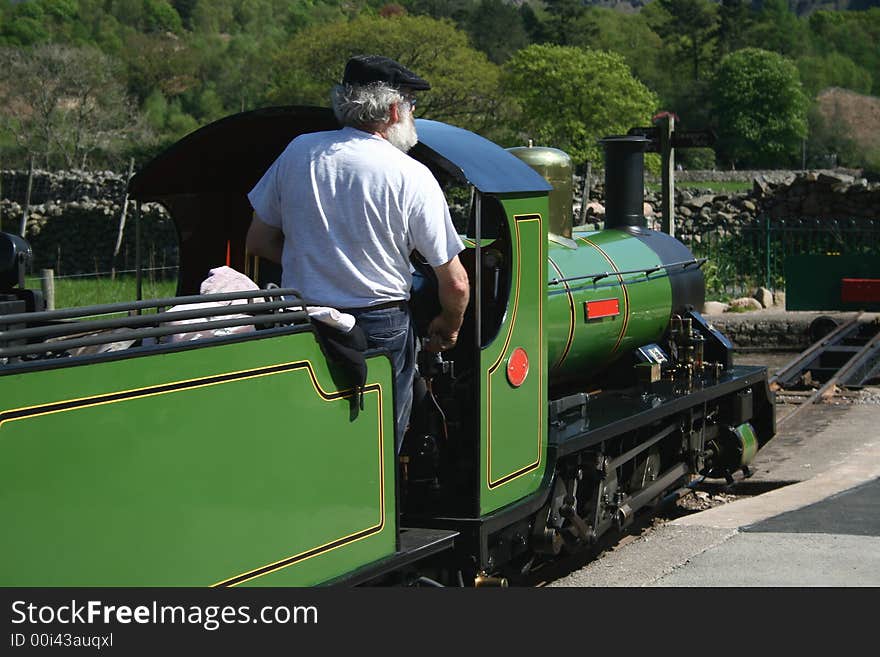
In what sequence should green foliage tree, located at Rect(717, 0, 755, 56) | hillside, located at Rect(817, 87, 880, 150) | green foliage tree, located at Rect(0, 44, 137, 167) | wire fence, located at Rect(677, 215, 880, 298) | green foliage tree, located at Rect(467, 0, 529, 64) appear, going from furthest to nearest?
1. green foliage tree, located at Rect(717, 0, 755, 56)
2. green foliage tree, located at Rect(467, 0, 529, 64)
3. hillside, located at Rect(817, 87, 880, 150)
4. green foliage tree, located at Rect(0, 44, 137, 167)
5. wire fence, located at Rect(677, 215, 880, 298)

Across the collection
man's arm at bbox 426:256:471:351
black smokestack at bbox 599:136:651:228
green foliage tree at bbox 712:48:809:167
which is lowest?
man's arm at bbox 426:256:471:351

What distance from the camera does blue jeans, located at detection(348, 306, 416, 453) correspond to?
4.25 meters

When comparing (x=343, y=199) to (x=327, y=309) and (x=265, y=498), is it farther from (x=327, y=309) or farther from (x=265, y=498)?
(x=265, y=498)

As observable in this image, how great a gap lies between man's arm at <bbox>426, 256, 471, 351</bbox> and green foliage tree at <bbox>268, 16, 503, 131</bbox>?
41.3m

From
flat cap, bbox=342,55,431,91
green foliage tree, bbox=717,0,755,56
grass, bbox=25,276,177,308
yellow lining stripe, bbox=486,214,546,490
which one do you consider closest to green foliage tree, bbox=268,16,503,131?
grass, bbox=25,276,177,308

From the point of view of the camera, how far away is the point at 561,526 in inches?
241

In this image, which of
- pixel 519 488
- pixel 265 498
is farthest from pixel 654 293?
pixel 265 498

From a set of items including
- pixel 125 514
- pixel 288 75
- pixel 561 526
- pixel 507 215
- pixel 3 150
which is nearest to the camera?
pixel 125 514

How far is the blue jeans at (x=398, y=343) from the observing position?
425 cm

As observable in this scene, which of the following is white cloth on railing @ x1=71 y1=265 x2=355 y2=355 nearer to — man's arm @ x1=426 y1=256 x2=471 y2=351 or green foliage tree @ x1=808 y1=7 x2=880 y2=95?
man's arm @ x1=426 y1=256 x2=471 y2=351

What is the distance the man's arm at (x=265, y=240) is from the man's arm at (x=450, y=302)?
605 mm

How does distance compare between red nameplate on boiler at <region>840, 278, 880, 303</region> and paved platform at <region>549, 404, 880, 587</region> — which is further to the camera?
red nameplate on boiler at <region>840, 278, 880, 303</region>

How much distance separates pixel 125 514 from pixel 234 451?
440mm

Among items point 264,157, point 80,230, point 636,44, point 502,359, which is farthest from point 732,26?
point 502,359
